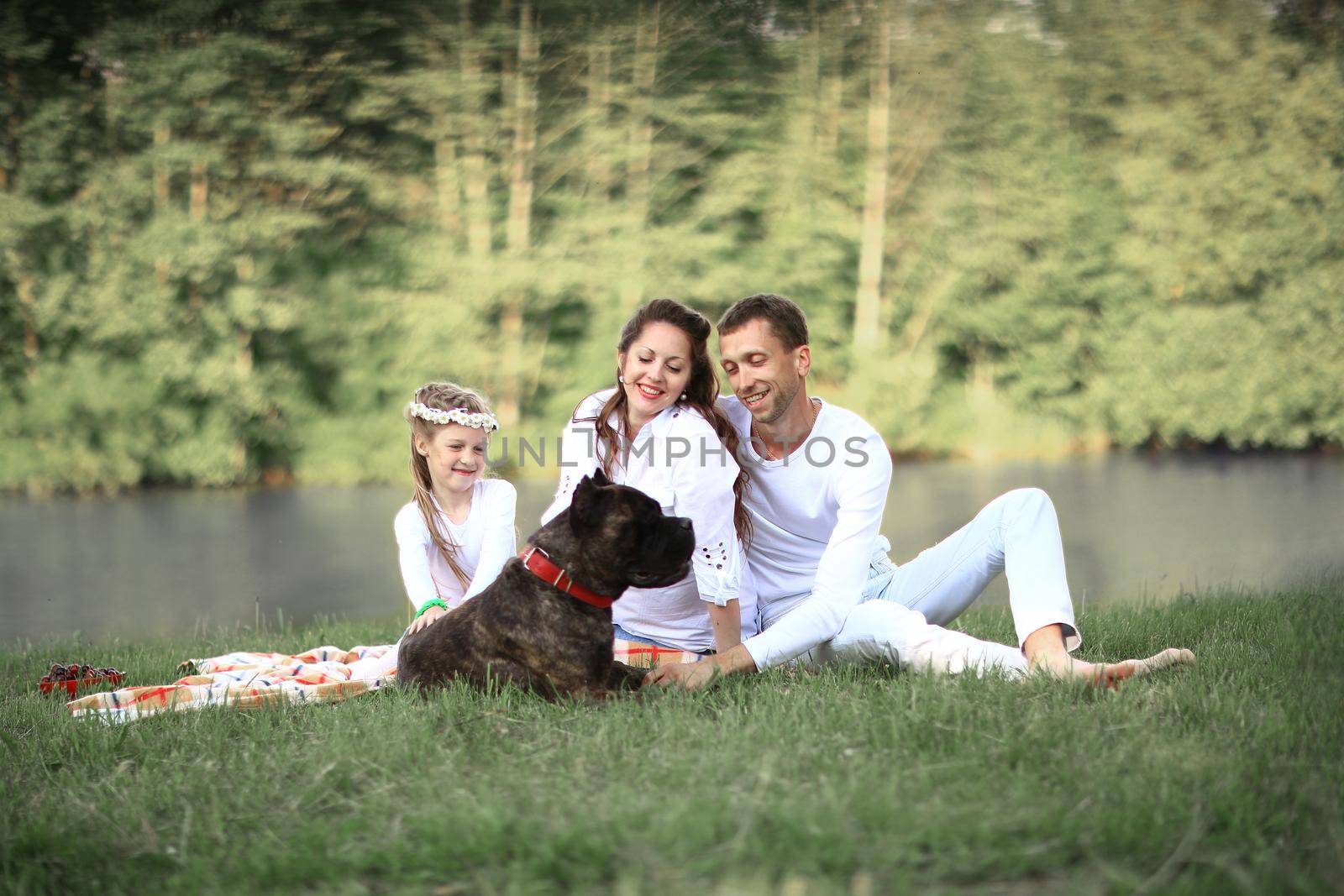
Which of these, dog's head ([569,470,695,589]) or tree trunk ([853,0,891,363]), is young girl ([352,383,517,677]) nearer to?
dog's head ([569,470,695,589])

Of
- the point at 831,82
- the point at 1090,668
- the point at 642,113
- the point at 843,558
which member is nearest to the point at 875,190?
the point at 831,82

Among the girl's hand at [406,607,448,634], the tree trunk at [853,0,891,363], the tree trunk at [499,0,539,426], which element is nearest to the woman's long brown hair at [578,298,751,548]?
the girl's hand at [406,607,448,634]

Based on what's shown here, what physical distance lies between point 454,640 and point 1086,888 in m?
2.05

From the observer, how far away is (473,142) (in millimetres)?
22391

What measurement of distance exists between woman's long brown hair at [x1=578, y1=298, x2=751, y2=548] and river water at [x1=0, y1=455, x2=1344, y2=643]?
2196 millimetres

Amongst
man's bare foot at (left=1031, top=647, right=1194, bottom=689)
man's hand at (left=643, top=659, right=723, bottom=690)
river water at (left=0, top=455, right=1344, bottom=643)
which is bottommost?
river water at (left=0, top=455, right=1344, bottom=643)

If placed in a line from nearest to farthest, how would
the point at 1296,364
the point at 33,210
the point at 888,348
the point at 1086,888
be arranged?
the point at 1086,888 → the point at 33,210 → the point at 1296,364 → the point at 888,348

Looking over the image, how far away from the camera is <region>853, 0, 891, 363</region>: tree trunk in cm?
2331

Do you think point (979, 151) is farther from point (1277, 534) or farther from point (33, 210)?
point (33, 210)

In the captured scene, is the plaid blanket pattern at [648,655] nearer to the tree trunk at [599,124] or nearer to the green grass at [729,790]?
the green grass at [729,790]

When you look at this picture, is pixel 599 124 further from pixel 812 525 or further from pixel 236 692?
pixel 236 692

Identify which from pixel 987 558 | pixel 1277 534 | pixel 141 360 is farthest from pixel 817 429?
pixel 141 360

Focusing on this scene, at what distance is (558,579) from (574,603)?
0.09 m

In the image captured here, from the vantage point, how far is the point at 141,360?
1947 cm
